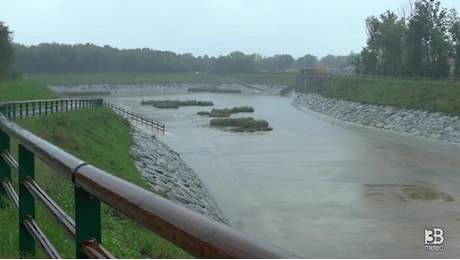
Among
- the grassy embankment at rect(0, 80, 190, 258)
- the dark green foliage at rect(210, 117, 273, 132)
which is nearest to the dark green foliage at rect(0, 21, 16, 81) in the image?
the grassy embankment at rect(0, 80, 190, 258)

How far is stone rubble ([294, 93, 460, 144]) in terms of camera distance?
132 feet

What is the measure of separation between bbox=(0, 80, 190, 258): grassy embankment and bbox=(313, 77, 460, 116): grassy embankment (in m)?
29.3

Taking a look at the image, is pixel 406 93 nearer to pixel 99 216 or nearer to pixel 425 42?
pixel 425 42

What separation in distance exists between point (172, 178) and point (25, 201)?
17.9 metres

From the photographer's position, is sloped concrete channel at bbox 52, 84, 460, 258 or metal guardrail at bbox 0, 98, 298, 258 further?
sloped concrete channel at bbox 52, 84, 460, 258

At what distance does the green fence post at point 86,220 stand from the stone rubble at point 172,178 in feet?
37.0

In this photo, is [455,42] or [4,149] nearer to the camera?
[4,149]

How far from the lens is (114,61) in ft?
527

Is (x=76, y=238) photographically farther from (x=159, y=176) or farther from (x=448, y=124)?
(x=448, y=124)

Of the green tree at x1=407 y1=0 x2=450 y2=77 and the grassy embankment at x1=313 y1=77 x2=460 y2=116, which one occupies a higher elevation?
the green tree at x1=407 y1=0 x2=450 y2=77

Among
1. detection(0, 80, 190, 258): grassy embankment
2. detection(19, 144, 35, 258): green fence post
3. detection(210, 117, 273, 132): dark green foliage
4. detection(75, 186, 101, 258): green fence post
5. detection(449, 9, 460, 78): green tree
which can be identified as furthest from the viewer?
detection(449, 9, 460, 78): green tree

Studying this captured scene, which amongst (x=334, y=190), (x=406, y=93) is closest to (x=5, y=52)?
(x=334, y=190)

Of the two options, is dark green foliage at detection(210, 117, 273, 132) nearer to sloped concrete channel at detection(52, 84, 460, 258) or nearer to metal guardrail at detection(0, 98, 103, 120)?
sloped concrete channel at detection(52, 84, 460, 258)

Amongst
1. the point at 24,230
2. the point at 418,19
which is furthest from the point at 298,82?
the point at 24,230
